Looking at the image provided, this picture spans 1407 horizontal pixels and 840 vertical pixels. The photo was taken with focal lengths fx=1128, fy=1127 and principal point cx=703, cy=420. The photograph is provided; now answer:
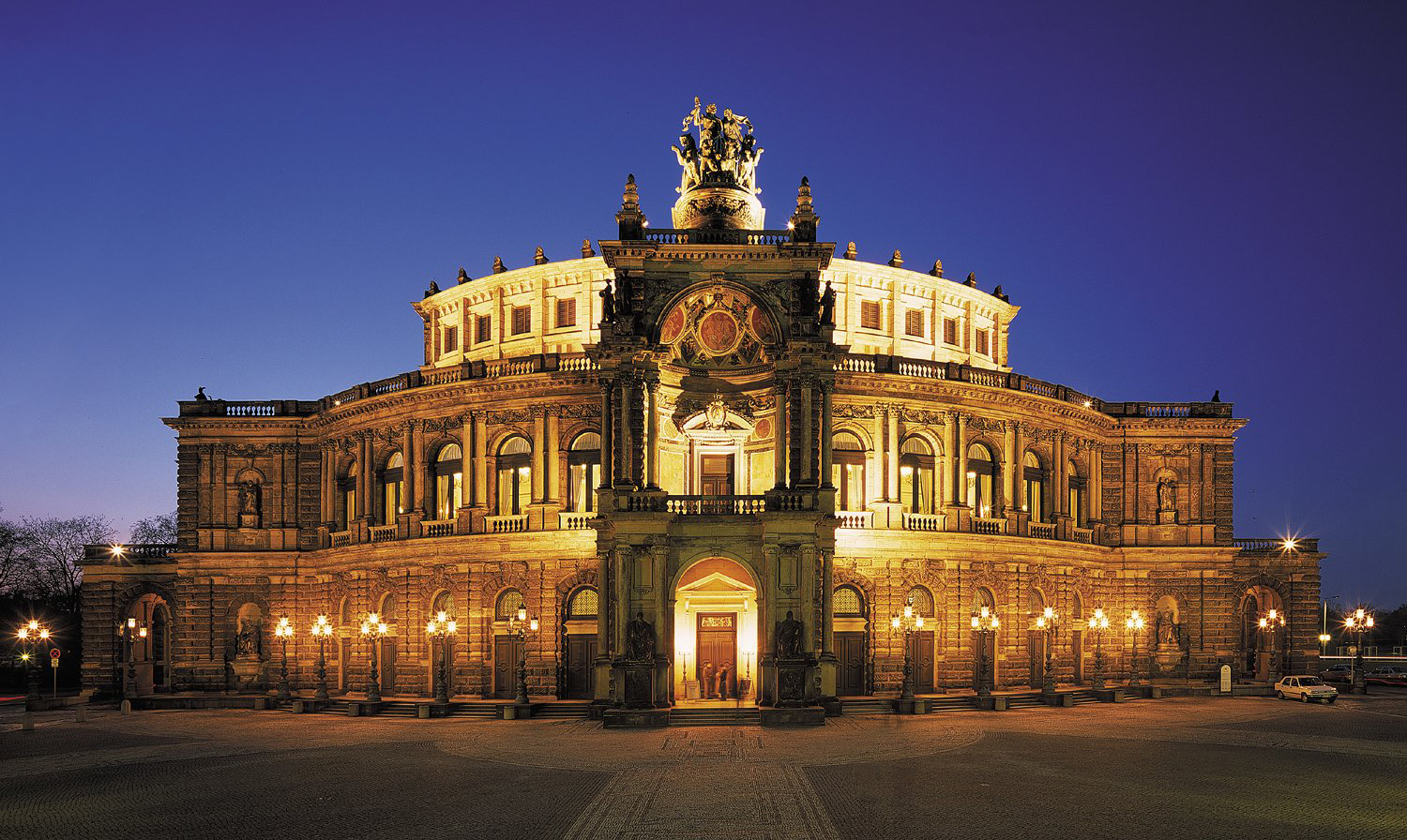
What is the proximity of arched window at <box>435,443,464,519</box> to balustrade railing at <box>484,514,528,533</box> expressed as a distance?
251cm

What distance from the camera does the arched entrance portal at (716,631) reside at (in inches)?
1831

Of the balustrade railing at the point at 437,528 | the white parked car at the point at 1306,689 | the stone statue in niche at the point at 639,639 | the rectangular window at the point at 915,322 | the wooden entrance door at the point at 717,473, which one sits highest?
the rectangular window at the point at 915,322

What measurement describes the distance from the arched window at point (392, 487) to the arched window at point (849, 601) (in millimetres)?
22154

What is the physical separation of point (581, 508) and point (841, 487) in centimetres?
1197

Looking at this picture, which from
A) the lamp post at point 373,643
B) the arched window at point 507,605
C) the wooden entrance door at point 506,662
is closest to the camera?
the lamp post at point 373,643

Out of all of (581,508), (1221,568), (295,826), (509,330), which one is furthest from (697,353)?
(1221,568)

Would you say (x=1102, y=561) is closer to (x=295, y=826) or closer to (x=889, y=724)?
(x=889, y=724)

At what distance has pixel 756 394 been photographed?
162 ft

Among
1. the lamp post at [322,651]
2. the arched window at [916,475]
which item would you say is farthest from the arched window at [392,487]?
the arched window at [916,475]

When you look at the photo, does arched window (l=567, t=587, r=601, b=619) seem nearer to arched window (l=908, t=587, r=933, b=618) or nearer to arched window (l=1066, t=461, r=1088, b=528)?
arched window (l=908, t=587, r=933, b=618)

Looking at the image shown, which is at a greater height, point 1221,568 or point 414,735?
point 1221,568

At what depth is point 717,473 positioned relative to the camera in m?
50.9

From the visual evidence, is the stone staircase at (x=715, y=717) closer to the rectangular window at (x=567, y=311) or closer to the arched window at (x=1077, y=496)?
the rectangular window at (x=567, y=311)

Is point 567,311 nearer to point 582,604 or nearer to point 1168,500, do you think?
point 582,604
